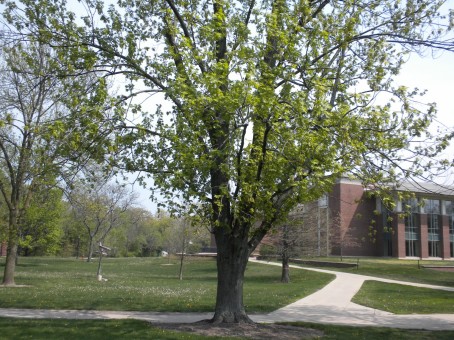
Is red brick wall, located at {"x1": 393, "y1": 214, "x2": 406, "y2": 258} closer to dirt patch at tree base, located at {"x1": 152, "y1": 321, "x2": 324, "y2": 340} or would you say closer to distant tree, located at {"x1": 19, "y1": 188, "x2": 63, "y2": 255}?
distant tree, located at {"x1": 19, "y1": 188, "x2": 63, "y2": 255}

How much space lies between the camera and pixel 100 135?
9977 mm

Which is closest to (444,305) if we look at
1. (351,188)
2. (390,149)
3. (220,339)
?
(390,149)

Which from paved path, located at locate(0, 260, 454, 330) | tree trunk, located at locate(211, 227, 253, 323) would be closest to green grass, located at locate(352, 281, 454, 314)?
paved path, located at locate(0, 260, 454, 330)

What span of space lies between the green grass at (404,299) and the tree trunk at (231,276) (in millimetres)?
6317

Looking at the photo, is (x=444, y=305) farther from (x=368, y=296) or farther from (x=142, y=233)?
(x=142, y=233)

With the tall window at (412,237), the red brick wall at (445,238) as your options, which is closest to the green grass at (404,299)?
the tall window at (412,237)

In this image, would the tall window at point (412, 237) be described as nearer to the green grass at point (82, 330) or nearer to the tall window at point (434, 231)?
the tall window at point (434, 231)

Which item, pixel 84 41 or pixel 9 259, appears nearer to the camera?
pixel 84 41

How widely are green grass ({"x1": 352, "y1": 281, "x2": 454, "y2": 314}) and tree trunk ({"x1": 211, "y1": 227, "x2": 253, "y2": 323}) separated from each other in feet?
20.7

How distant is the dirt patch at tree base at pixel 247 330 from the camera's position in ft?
31.8

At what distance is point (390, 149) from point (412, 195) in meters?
1.13

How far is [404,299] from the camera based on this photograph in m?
18.0

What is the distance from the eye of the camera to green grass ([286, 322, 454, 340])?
10.2 meters

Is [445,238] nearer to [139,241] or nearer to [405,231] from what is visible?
[405,231]
